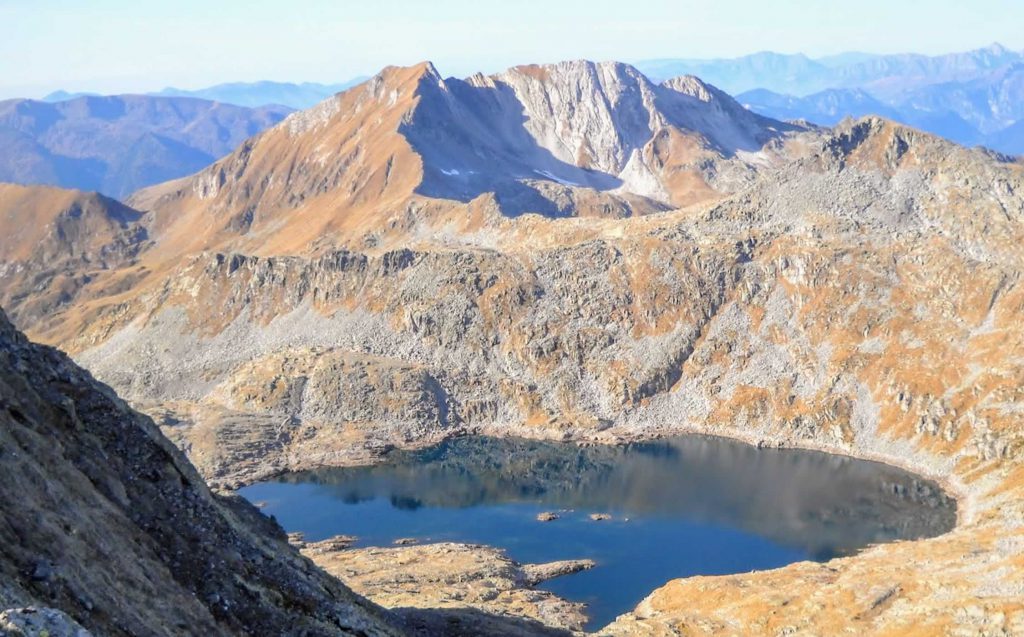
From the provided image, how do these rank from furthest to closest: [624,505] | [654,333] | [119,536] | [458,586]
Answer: [654,333] → [624,505] → [458,586] → [119,536]

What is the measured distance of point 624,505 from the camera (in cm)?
12219

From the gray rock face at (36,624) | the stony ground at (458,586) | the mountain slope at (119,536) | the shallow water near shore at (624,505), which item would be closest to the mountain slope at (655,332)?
the shallow water near shore at (624,505)

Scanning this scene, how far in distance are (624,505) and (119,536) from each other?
8969cm

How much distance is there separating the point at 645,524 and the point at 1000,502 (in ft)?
142

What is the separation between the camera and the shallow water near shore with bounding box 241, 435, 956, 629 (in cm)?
10550

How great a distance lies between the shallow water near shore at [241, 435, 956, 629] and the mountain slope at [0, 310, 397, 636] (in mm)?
47475

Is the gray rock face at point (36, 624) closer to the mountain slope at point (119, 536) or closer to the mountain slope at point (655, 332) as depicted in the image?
the mountain slope at point (119, 536)

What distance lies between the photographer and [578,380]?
159 metres

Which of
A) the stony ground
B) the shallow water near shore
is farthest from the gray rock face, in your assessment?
the shallow water near shore

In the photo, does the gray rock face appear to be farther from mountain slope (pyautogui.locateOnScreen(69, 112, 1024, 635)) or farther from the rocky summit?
mountain slope (pyautogui.locateOnScreen(69, 112, 1024, 635))

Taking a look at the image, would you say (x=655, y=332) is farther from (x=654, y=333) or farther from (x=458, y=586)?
(x=458, y=586)

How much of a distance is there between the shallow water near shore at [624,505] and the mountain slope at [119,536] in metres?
47.5

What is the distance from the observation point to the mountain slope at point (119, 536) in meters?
34.2

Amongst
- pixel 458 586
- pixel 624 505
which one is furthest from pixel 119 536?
pixel 624 505
